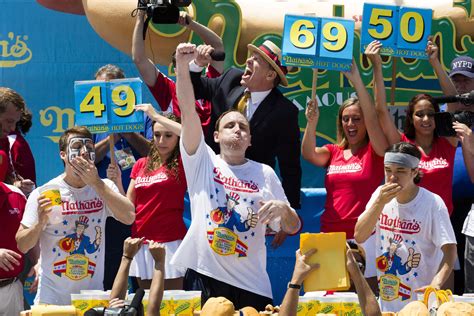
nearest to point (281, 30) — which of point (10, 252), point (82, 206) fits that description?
point (82, 206)

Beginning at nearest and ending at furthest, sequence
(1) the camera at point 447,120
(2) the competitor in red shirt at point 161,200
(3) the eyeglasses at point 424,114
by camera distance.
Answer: (1) the camera at point 447,120
(2) the competitor in red shirt at point 161,200
(3) the eyeglasses at point 424,114

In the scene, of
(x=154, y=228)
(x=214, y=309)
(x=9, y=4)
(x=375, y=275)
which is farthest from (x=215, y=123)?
(x=9, y=4)

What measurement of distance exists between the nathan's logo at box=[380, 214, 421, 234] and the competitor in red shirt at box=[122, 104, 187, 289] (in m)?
1.32

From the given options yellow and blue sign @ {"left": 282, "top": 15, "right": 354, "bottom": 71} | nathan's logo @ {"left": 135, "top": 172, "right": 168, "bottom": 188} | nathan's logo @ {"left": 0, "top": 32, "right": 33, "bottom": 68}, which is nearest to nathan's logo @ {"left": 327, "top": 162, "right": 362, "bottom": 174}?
yellow and blue sign @ {"left": 282, "top": 15, "right": 354, "bottom": 71}

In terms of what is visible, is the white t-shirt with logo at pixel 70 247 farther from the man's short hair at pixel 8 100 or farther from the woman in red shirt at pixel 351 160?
the woman in red shirt at pixel 351 160

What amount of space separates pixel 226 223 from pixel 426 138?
1.55m

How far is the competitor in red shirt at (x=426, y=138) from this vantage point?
6898mm

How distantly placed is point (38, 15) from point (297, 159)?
2.93 metres

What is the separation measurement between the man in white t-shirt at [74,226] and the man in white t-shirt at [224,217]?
41 centimetres

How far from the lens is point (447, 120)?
6754 mm

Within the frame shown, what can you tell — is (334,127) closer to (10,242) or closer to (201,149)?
(201,149)

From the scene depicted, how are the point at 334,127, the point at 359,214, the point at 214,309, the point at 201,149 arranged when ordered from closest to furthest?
1. the point at 214,309
2. the point at 201,149
3. the point at 359,214
4. the point at 334,127

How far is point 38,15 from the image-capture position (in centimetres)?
891

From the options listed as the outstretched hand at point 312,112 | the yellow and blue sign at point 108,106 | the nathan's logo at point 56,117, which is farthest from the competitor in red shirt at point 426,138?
the nathan's logo at point 56,117
